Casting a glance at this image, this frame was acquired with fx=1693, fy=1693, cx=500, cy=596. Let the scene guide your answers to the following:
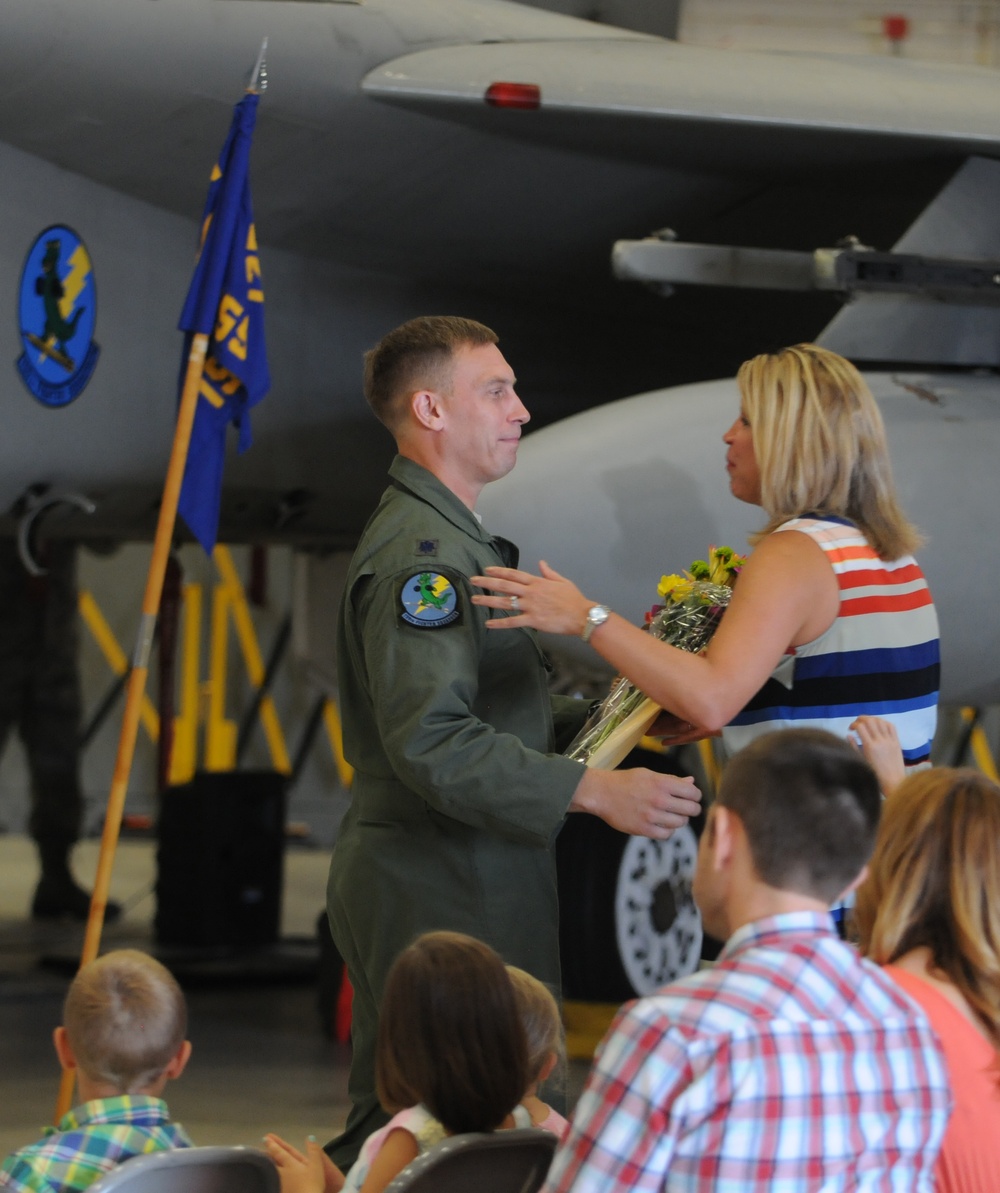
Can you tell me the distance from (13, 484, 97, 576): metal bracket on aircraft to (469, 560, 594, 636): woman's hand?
3075 mm

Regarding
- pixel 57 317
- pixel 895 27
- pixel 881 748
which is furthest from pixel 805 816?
pixel 895 27

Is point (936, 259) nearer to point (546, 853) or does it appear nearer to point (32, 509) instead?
point (32, 509)

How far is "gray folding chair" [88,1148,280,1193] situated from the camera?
1.92 metres

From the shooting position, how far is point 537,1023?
2.20 meters

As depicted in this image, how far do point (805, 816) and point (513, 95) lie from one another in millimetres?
3780

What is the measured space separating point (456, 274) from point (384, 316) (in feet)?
1.07

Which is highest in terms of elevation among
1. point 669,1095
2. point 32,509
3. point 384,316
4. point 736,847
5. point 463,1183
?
point 384,316

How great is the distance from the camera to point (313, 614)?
324 inches

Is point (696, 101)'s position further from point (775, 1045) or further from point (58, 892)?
point (58, 892)

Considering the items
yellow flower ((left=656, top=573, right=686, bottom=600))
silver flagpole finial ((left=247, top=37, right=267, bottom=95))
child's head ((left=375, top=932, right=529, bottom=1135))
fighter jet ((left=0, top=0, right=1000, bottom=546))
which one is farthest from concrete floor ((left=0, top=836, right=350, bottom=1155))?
silver flagpole finial ((left=247, top=37, right=267, bottom=95))

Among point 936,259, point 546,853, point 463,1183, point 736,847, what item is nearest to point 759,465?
point 546,853

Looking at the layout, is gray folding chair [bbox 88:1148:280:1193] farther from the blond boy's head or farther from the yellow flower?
the yellow flower

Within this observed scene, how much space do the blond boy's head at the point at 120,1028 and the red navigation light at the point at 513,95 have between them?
134 inches

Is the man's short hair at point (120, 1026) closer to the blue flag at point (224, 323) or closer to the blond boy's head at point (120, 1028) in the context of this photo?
the blond boy's head at point (120, 1028)
